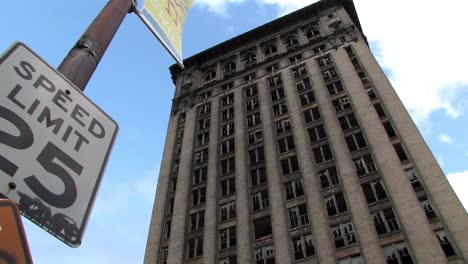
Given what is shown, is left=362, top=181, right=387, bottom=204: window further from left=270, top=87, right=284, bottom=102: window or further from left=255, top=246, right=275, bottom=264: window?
left=270, top=87, right=284, bottom=102: window

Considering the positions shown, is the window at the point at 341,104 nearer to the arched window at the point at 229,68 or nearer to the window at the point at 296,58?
the window at the point at 296,58

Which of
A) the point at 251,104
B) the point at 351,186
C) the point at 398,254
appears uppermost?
the point at 251,104

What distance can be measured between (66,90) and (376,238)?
1174 inches

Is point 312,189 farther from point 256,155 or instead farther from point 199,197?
point 199,197

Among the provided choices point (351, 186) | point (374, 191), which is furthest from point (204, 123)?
point (374, 191)

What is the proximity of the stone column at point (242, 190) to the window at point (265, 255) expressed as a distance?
23.1 inches

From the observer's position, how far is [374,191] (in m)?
33.9

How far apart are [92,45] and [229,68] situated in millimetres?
63846

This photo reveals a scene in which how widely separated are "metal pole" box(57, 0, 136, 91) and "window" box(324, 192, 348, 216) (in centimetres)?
3101


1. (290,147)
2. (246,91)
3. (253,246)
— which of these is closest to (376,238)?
(253,246)

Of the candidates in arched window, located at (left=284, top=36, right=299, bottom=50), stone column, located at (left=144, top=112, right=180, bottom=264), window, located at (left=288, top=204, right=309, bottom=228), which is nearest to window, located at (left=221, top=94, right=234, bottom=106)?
stone column, located at (left=144, top=112, right=180, bottom=264)

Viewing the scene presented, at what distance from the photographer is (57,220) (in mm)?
3561

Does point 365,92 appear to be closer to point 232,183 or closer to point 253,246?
point 232,183

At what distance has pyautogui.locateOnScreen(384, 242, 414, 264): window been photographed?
2834 cm
